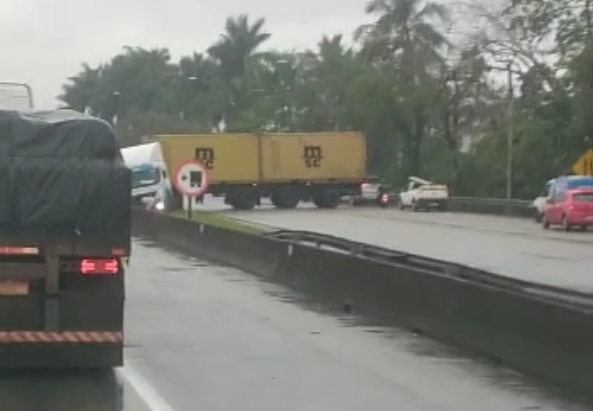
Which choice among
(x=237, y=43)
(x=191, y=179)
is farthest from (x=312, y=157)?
(x=237, y=43)

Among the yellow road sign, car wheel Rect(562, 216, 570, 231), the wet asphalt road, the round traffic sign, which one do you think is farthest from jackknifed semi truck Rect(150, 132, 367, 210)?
the round traffic sign

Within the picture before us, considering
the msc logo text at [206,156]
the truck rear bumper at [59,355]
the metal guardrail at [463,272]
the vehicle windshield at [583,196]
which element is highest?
the msc logo text at [206,156]

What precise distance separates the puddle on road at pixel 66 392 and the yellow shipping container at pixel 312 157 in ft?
208

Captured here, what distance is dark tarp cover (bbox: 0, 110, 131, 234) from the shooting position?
13.2 metres

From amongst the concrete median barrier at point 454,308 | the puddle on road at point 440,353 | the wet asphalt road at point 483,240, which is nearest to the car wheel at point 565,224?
the wet asphalt road at point 483,240

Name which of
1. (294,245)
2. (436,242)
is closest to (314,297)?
(294,245)

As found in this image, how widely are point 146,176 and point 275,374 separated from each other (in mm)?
58895

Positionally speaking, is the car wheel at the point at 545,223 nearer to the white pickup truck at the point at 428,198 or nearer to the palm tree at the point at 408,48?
the white pickup truck at the point at 428,198

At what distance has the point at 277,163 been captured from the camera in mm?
77188

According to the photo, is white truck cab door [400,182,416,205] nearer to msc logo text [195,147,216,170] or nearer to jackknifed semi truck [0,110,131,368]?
msc logo text [195,147,216,170]

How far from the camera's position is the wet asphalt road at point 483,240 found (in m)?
30.5

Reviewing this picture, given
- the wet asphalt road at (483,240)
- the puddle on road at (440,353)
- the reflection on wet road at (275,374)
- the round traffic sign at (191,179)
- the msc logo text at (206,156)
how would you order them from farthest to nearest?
1. the msc logo text at (206,156)
2. the round traffic sign at (191,179)
3. the wet asphalt road at (483,240)
4. the puddle on road at (440,353)
5. the reflection on wet road at (275,374)

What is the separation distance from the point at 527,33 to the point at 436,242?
3879cm

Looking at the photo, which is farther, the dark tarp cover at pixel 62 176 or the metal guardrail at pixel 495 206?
the metal guardrail at pixel 495 206
